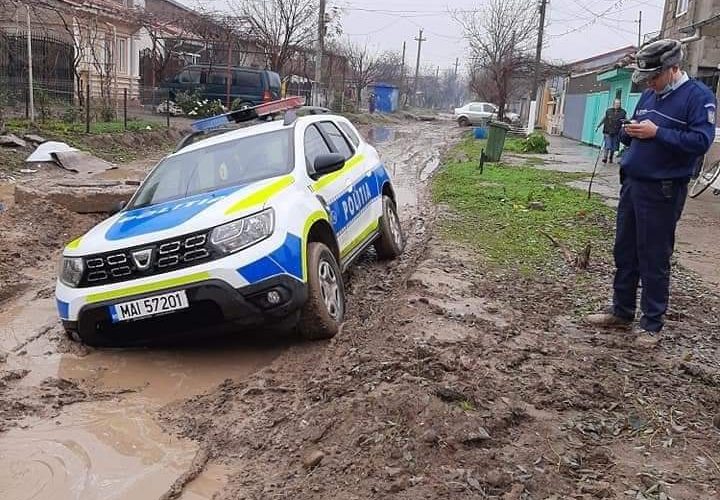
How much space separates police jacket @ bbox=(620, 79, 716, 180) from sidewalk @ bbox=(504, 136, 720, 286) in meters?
2.64

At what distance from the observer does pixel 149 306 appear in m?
4.56

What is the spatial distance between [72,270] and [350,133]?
11.3ft

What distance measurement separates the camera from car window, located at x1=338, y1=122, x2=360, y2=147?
7.33 m

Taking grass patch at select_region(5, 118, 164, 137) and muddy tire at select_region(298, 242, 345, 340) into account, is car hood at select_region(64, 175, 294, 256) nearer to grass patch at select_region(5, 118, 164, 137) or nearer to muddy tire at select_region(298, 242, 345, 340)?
muddy tire at select_region(298, 242, 345, 340)

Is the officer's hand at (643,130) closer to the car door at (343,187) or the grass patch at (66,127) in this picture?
the car door at (343,187)

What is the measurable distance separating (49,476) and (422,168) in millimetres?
16404

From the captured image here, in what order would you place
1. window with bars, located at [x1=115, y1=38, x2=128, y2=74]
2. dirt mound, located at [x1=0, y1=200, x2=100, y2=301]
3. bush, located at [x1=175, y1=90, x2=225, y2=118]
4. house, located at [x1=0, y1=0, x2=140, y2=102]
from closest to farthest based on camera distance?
1. dirt mound, located at [x1=0, y1=200, x2=100, y2=301]
2. house, located at [x1=0, y1=0, x2=140, y2=102]
3. bush, located at [x1=175, y1=90, x2=225, y2=118]
4. window with bars, located at [x1=115, y1=38, x2=128, y2=74]

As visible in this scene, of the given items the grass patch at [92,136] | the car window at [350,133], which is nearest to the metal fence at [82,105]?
the grass patch at [92,136]

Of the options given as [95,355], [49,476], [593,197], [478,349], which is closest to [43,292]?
[95,355]

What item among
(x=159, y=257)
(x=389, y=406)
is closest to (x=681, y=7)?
(x=159, y=257)

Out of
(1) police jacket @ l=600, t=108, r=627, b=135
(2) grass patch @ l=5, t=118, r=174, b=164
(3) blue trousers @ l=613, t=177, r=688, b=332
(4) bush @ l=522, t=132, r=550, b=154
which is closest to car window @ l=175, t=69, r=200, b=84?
(2) grass patch @ l=5, t=118, r=174, b=164

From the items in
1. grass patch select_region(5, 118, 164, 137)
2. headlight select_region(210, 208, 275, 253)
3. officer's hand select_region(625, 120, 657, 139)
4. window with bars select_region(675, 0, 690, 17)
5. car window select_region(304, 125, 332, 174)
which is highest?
window with bars select_region(675, 0, 690, 17)

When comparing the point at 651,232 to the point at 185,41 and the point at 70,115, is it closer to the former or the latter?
the point at 70,115

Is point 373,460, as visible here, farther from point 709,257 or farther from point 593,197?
point 593,197
